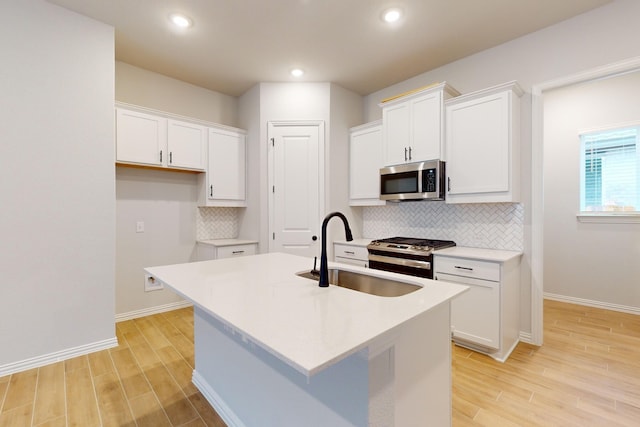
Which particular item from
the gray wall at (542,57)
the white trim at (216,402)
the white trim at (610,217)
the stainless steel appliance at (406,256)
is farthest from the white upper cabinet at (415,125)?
the white trim at (216,402)

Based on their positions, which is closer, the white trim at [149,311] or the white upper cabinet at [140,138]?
the white upper cabinet at [140,138]

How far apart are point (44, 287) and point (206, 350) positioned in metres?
1.53

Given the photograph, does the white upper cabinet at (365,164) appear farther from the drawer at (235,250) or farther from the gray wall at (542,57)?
the drawer at (235,250)

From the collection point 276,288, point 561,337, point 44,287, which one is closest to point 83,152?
point 44,287

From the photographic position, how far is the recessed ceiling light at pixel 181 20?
2.47 metres

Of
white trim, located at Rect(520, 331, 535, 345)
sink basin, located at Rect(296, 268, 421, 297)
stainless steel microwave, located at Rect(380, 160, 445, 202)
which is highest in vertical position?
stainless steel microwave, located at Rect(380, 160, 445, 202)

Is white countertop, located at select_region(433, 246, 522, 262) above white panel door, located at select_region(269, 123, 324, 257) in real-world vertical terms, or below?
below

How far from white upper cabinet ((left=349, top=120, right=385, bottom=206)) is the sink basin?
1928 millimetres

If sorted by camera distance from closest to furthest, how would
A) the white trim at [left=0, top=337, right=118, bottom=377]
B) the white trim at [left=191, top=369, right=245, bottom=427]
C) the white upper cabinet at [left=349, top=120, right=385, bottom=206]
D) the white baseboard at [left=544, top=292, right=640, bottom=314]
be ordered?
the white trim at [left=191, top=369, right=245, bottom=427]
the white trim at [left=0, top=337, right=118, bottom=377]
the white baseboard at [left=544, top=292, right=640, bottom=314]
the white upper cabinet at [left=349, top=120, right=385, bottom=206]

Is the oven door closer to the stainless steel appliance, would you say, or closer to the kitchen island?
the stainless steel appliance

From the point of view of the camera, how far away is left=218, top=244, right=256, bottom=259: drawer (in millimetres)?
3482

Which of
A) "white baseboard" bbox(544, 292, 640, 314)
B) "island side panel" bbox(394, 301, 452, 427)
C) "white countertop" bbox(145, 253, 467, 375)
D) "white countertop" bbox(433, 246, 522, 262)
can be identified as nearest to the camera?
"white countertop" bbox(145, 253, 467, 375)

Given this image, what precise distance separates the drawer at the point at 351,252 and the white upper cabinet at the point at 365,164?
60 cm

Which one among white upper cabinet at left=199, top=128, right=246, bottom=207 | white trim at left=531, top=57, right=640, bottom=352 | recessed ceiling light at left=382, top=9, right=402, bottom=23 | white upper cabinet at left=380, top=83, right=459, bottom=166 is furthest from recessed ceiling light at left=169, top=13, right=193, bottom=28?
white trim at left=531, top=57, right=640, bottom=352
